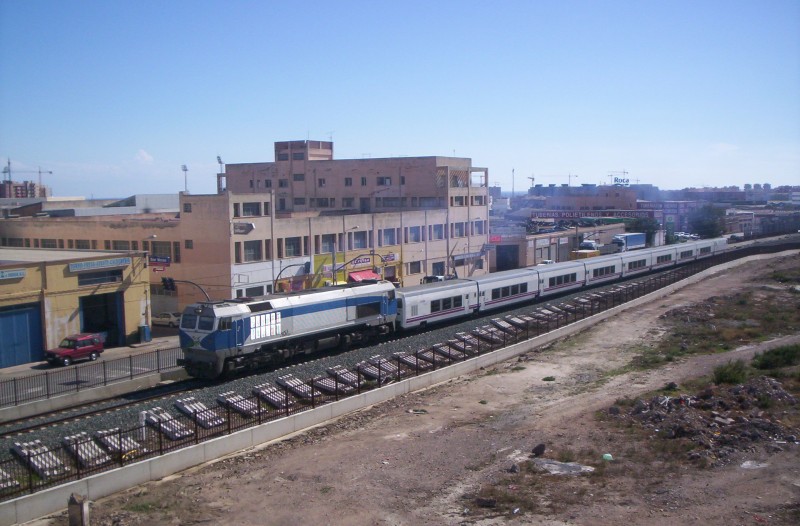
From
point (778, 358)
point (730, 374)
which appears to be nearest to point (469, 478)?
point (730, 374)

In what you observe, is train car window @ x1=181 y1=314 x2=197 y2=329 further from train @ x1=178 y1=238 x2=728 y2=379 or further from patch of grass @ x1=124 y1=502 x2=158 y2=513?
patch of grass @ x1=124 y1=502 x2=158 y2=513

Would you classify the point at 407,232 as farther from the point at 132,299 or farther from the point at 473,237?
the point at 132,299

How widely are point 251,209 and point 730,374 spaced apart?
2637 centimetres

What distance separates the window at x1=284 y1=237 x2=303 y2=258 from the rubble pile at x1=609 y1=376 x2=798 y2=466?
25686 millimetres

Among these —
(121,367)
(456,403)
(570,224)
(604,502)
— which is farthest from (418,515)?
(570,224)

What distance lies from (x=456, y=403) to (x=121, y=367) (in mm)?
11487

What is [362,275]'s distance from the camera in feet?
149

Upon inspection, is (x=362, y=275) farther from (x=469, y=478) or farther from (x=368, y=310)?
(x=469, y=478)

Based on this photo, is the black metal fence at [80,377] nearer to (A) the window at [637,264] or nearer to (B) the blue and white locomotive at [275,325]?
(B) the blue and white locomotive at [275,325]

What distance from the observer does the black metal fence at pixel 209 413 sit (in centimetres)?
1402

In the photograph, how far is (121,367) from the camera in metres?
23.8

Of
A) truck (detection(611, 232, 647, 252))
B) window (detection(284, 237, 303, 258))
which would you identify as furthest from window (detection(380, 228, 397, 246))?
truck (detection(611, 232, 647, 252))

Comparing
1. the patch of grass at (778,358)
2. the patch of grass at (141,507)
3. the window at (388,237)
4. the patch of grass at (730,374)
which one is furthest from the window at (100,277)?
the patch of grass at (778,358)

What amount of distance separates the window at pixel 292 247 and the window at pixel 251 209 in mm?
2444
